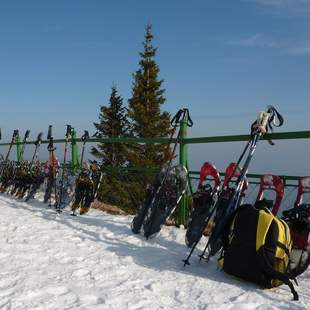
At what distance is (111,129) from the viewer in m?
32.6

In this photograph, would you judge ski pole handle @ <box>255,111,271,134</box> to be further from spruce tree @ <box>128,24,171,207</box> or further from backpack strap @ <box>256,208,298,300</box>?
spruce tree @ <box>128,24,171,207</box>

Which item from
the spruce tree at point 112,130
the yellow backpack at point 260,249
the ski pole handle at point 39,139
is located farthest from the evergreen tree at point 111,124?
the yellow backpack at point 260,249

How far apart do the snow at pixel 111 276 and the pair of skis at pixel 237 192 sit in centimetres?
23

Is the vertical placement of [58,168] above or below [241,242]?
above

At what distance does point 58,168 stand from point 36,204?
2.86ft

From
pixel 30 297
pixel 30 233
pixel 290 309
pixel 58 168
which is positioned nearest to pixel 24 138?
pixel 58 168

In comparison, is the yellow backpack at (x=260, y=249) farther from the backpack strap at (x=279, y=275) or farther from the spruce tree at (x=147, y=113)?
the spruce tree at (x=147, y=113)

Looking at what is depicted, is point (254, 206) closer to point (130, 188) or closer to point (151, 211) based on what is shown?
point (151, 211)

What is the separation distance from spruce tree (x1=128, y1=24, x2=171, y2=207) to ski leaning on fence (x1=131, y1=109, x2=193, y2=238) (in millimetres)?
21104

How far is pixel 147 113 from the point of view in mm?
31062

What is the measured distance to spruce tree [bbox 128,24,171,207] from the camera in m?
28.1

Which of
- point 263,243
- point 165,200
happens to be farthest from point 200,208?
point 263,243

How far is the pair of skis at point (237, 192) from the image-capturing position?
14.7 ft

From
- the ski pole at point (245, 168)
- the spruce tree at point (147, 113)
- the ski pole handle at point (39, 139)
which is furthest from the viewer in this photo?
the spruce tree at point (147, 113)
